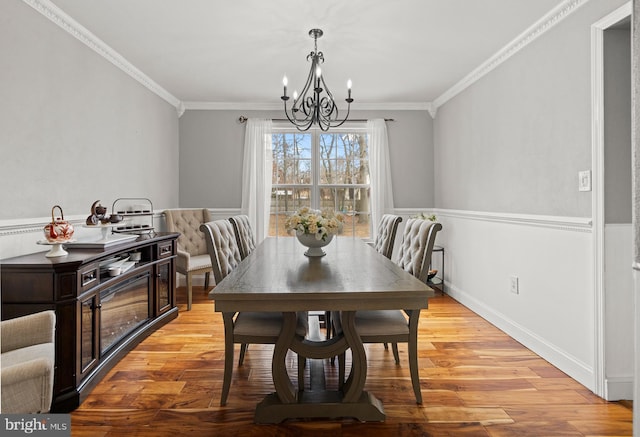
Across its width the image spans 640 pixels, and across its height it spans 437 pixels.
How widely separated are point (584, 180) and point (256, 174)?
3.61 meters

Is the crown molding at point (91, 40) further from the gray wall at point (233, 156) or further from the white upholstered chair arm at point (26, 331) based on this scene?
the white upholstered chair arm at point (26, 331)

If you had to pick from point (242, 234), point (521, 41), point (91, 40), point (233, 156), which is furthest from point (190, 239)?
point (521, 41)

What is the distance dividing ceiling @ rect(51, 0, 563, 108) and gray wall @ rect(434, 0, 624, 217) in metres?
0.24

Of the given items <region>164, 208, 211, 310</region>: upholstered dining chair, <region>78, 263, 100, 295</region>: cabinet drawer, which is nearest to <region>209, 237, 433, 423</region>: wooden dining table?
<region>78, 263, 100, 295</region>: cabinet drawer

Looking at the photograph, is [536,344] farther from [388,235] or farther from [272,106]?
[272,106]

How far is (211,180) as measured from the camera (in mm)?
5102

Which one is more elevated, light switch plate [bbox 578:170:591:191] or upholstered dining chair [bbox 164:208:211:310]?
light switch plate [bbox 578:170:591:191]

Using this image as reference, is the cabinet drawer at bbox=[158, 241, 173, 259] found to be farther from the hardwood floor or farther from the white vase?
the white vase

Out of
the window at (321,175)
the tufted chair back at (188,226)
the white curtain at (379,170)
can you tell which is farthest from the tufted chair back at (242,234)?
the white curtain at (379,170)

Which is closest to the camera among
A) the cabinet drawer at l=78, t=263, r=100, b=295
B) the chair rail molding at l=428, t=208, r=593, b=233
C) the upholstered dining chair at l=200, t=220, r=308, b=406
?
the upholstered dining chair at l=200, t=220, r=308, b=406

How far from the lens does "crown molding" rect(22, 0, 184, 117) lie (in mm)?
2535

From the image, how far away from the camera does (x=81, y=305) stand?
7.22ft

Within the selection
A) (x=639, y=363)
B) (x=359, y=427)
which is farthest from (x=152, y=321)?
(x=639, y=363)

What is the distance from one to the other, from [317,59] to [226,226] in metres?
1.45
